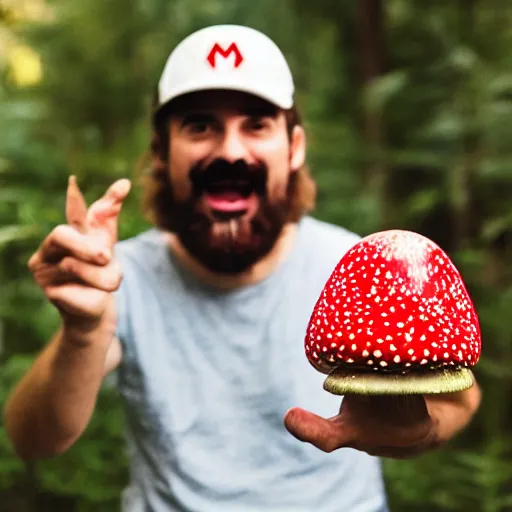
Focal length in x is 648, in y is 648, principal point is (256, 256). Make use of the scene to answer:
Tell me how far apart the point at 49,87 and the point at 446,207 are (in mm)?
631

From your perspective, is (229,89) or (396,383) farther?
(229,89)

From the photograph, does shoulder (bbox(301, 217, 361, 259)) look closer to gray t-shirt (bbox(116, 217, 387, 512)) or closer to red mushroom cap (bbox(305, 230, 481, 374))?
gray t-shirt (bbox(116, 217, 387, 512))

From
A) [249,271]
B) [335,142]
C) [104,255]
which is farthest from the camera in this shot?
[335,142]

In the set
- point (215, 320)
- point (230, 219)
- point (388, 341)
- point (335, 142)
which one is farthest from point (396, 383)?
point (335, 142)

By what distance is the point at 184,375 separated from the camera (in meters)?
0.50

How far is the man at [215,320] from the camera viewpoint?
0.38 m

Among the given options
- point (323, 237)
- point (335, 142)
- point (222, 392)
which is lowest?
point (222, 392)

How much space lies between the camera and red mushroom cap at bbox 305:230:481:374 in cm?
25

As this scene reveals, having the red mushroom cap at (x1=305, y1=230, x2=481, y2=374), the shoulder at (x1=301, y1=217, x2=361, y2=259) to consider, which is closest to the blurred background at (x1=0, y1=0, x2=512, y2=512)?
the shoulder at (x1=301, y1=217, x2=361, y2=259)

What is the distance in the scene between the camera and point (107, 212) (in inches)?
15.5

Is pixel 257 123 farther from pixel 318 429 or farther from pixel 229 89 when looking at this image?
pixel 318 429

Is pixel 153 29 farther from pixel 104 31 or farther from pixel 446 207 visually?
pixel 446 207

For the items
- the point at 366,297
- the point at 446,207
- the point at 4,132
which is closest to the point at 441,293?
the point at 366,297

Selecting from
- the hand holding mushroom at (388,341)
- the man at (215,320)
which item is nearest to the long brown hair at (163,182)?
the man at (215,320)
